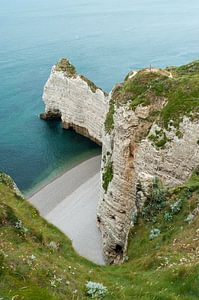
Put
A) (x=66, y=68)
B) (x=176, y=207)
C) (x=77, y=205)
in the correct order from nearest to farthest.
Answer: (x=176, y=207)
(x=77, y=205)
(x=66, y=68)

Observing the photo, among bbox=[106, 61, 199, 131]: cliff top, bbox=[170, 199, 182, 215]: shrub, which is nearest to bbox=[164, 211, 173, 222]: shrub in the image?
bbox=[170, 199, 182, 215]: shrub

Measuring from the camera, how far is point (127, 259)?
30781 mm

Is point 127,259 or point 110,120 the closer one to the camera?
point 127,259

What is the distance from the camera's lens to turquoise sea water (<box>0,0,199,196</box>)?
225ft

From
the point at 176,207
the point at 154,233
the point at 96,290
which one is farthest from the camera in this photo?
the point at 176,207

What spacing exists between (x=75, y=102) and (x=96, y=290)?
60836mm

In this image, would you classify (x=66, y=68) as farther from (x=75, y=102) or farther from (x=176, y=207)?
(x=176, y=207)

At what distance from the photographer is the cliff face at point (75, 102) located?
7294 cm

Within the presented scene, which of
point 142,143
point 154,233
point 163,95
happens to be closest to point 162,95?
point 163,95

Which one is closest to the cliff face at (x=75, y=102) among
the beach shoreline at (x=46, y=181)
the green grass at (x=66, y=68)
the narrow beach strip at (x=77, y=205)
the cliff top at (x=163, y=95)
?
the green grass at (x=66, y=68)

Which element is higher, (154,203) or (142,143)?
(142,143)

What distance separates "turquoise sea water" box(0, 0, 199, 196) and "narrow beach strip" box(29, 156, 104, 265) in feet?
9.83

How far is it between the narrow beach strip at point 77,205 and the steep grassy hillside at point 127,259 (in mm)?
13665

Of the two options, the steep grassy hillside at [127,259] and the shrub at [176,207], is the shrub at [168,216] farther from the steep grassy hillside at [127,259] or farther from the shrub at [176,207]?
the shrub at [176,207]
